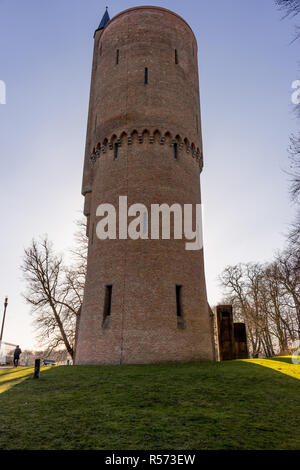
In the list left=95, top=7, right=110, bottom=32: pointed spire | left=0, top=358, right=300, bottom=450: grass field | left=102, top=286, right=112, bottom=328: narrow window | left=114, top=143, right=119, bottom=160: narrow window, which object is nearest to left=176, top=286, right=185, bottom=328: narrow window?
left=102, top=286, right=112, bottom=328: narrow window

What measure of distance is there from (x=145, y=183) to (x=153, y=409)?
11.0m

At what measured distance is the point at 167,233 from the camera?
16.2m

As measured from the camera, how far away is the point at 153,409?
7621 millimetres

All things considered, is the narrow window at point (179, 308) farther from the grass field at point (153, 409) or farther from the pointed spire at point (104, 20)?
the pointed spire at point (104, 20)

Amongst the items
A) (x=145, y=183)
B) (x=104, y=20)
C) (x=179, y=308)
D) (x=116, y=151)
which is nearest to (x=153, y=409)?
(x=179, y=308)

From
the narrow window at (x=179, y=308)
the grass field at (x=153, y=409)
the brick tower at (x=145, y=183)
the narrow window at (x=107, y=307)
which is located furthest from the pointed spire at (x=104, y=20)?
the grass field at (x=153, y=409)

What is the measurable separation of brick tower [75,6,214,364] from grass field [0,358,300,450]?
2.87m

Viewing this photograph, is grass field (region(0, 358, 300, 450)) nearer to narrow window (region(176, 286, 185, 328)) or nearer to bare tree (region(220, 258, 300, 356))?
narrow window (region(176, 286, 185, 328))

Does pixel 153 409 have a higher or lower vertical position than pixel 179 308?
lower

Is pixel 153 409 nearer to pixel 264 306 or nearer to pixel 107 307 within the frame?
pixel 107 307

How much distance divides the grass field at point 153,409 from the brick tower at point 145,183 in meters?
2.87

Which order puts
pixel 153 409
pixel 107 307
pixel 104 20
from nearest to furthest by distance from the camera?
pixel 153 409, pixel 107 307, pixel 104 20
